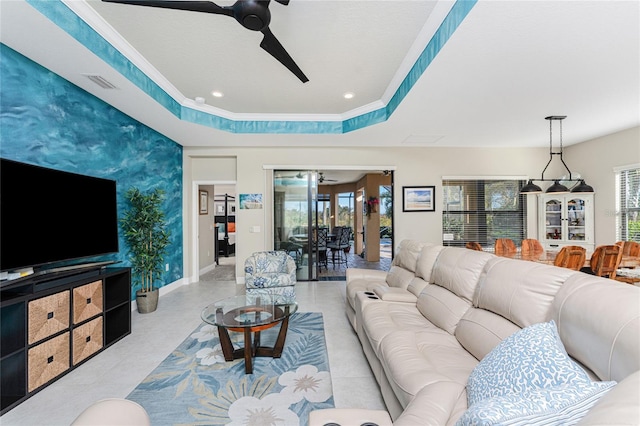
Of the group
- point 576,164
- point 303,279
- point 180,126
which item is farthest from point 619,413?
point 576,164

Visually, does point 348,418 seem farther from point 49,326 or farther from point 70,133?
point 70,133

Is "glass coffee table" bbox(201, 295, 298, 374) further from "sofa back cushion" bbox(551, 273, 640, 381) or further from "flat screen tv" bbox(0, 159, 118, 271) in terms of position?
"sofa back cushion" bbox(551, 273, 640, 381)

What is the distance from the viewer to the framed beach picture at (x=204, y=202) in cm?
650

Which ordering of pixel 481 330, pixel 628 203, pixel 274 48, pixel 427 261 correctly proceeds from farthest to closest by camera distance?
pixel 628 203
pixel 427 261
pixel 274 48
pixel 481 330

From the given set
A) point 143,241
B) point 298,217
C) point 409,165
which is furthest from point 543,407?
point 409,165

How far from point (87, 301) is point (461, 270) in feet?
11.5

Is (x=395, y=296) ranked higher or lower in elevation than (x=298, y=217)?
lower

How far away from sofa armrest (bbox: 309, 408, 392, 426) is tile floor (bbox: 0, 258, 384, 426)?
0.92 metres

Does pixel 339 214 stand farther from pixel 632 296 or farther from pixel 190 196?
pixel 632 296

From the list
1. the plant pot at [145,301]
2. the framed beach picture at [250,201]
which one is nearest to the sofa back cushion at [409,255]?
the framed beach picture at [250,201]

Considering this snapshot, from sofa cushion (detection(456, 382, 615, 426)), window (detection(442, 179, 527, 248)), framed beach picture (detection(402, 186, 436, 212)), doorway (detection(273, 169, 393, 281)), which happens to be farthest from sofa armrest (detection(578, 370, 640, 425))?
window (detection(442, 179, 527, 248))

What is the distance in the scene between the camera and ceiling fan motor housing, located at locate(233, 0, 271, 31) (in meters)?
1.75

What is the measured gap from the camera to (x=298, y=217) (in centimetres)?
589

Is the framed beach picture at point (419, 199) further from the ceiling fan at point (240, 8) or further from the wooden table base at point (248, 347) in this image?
the ceiling fan at point (240, 8)
